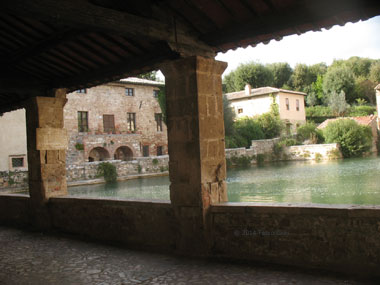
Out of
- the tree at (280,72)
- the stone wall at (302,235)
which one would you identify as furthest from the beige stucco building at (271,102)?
the stone wall at (302,235)

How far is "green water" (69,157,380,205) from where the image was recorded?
1217 centimetres

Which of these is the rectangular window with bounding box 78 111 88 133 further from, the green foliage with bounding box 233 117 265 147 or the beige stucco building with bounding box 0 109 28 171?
the green foliage with bounding box 233 117 265 147

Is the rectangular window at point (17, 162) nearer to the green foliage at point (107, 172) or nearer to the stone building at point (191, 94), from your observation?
the green foliage at point (107, 172)

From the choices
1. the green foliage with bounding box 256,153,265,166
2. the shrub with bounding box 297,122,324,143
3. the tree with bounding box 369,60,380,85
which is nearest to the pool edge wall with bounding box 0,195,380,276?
the green foliage with bounding box 256,153,265,166

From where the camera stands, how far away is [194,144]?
3748 mm

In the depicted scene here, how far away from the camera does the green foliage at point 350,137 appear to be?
966 inches

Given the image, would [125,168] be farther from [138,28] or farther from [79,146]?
[138,28]

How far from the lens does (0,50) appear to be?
471cm

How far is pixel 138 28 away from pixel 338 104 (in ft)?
114

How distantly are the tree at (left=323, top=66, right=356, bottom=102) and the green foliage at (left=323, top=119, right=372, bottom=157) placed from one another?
47.3 ft

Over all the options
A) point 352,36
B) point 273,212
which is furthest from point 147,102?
point 352,36

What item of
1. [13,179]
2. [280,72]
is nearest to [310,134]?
[280,72]

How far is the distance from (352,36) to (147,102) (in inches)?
2108

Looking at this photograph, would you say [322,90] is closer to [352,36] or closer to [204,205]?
[352,36]
